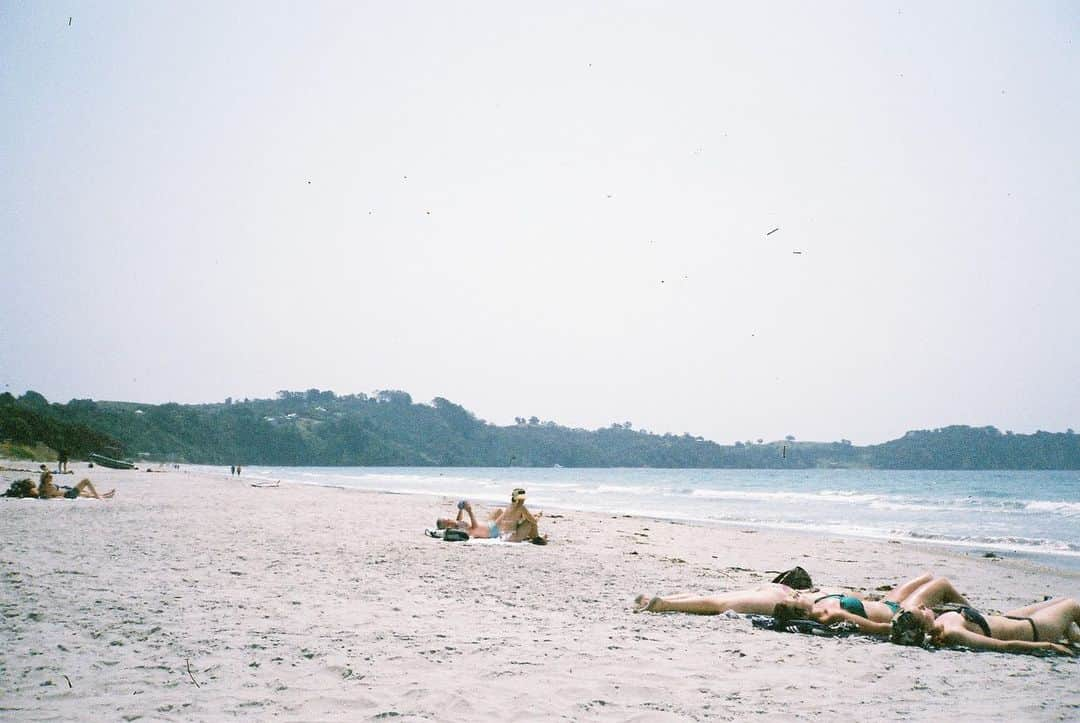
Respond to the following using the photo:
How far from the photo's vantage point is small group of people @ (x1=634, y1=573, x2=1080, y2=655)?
5828 millimetres

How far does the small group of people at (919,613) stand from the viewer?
583cm

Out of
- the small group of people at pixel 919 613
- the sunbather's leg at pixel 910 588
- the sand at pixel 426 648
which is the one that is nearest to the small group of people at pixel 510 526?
the sand at pixel 426 648

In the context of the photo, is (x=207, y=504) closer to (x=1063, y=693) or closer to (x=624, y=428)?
(x=1063, y=693)

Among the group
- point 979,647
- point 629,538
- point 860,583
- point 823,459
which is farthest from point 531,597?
point 823,459

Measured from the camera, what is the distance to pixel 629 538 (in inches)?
587

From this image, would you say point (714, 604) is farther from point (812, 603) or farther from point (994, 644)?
point (994, 644)

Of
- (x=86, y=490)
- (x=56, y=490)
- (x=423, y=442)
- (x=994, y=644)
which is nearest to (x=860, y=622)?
(x=994, y=644)

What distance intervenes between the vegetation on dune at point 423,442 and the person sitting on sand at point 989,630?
58863 millimetres

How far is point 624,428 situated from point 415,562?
150348 millimetres

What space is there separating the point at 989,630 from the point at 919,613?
563mm

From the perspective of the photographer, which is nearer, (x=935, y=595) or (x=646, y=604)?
(x=935, y=595)

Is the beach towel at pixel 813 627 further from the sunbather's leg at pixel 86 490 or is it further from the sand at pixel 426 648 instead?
the sunbather's leg at pixel 86 490

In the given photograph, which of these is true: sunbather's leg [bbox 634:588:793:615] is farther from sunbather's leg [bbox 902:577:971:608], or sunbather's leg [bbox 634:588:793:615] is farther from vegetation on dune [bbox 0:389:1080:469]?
vegetation on dune [bbox 0:389:1080:469]

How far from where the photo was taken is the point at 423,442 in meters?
155
